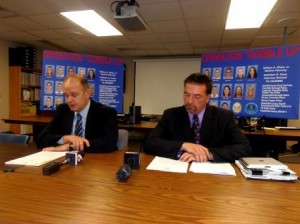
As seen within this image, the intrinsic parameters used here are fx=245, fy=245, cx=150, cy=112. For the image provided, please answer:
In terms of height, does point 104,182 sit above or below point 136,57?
below

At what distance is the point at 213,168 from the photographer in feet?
4.32

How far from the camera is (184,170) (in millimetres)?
1267

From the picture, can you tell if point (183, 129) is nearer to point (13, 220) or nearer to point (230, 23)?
point (13, 220)

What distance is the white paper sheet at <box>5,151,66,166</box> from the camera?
1.35m

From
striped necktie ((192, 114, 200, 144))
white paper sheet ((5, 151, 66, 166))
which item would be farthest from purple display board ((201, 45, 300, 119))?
white paper sheet ((5, 151, 66, 166))

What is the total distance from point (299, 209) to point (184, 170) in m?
0.54

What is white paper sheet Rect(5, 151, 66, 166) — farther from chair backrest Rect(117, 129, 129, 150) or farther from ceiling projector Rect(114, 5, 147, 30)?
ceiling projector Rect(114, 5, 147, 30)

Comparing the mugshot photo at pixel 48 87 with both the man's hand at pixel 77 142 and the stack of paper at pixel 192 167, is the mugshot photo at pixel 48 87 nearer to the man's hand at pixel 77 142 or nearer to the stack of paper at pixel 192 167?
the man's hand at pixel 77 142

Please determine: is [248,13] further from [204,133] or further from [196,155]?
[196,155]

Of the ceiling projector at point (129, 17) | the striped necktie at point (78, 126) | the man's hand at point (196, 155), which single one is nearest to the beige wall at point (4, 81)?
the ceiling projector at point (129, 17)

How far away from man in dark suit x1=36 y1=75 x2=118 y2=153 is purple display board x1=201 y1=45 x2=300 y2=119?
6.44 ft

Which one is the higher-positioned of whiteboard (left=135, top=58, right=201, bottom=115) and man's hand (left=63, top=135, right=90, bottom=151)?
whiteboard (left=135, top=58, right=201, bottom=115)

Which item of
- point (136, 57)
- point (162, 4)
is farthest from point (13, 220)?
point (136, 57)

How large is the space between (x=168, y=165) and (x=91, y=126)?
84 cm
